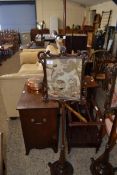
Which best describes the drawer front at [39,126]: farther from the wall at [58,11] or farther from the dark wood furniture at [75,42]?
the wall at [58,11]

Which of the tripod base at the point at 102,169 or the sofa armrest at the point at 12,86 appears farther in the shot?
the sofa armrest at the point at 12,86

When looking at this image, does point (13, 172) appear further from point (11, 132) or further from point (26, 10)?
point (26, 10)

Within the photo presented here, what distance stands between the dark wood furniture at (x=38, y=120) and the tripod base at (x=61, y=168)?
254mm

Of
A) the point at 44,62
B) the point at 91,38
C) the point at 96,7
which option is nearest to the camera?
the point at 44,62

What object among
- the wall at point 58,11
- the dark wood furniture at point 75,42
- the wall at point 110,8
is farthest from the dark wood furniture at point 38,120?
the wall at point 58,11

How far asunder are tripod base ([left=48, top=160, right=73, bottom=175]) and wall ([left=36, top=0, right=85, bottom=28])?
24.9 ft

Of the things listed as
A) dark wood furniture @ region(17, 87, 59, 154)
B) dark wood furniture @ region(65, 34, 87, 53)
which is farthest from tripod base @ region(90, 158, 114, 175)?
dark wood furniture @ region(65, 34, 87, 53)

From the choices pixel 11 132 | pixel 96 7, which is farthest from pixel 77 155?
pixel 96 7

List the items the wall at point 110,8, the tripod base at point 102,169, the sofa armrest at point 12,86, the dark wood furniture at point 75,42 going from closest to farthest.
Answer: the tripod base at point 102,169 < the sofa armrest at point 12,86 < the dark wood furniture at point 75,42 < the wall at point 110,8

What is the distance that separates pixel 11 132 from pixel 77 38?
6.15ft

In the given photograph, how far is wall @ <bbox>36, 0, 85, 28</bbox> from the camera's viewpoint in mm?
8180

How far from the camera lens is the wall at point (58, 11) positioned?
8.18 meters

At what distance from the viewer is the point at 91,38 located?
211 inches

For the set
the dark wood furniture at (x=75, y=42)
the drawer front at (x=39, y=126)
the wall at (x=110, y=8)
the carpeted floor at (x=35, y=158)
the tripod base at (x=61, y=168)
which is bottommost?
the carpeted floor at (x=35, y=158)
